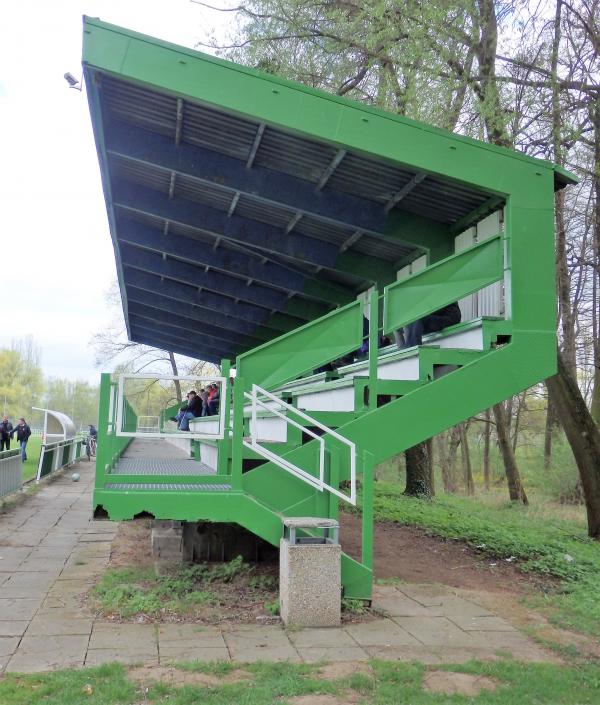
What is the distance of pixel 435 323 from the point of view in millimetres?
8188

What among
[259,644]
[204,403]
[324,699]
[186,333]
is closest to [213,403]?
[204,403]

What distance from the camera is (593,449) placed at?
1128 cm

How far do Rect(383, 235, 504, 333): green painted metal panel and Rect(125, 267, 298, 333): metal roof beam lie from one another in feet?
25.4

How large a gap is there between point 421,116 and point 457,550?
272 inches

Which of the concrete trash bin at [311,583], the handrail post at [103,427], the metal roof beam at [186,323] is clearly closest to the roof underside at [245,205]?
the metal roof beam at [186,323]

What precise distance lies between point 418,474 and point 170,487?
12.2 m

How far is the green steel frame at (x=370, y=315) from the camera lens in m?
6.21

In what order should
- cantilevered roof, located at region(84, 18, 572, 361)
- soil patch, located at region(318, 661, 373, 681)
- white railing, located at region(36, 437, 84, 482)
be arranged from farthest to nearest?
white railing, located at region(36, 437, 84, 482) → cantilevered roof, located at region(84, 18, 572, 361) → soil patch, located at region(318, 661, 373, 681)

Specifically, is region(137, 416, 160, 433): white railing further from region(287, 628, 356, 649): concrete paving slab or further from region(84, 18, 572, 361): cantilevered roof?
region(287, 628, 356, 649): concrete paving slab

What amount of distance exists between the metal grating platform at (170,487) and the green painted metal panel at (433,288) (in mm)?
2180

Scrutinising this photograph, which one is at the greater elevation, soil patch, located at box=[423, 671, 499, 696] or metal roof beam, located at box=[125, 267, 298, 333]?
metal roof beam, located at box=[125, 267, 298, 333]

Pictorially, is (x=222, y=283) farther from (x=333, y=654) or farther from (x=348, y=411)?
(x=333, y=654)

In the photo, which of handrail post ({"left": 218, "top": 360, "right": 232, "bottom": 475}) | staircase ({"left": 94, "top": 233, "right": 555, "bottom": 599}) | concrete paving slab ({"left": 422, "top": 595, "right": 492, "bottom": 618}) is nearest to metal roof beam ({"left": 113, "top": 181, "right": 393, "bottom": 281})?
staircase ({"left": 94, "top": 233, "right": 555, "bottom": 599})

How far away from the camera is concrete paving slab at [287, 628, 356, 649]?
525 cm
